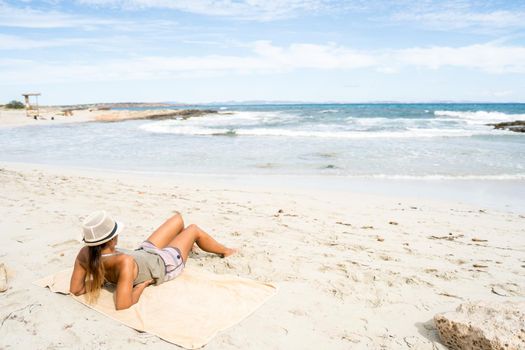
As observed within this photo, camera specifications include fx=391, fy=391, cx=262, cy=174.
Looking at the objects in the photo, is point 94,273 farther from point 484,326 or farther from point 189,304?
point 484,326

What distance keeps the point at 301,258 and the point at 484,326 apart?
6.74ft

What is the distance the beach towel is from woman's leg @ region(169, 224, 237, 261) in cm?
28

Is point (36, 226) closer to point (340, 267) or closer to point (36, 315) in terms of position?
point (36, 315)

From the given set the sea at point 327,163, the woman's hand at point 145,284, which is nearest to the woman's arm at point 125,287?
the woman's hand at point 145,284

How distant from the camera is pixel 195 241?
425cm

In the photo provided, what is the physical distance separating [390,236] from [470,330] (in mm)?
2660

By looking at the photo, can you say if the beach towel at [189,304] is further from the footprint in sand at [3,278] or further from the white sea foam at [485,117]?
the white sea foam at [485,117]

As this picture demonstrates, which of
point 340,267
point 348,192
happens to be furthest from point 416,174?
point 340,267

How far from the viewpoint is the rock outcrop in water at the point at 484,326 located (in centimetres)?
241

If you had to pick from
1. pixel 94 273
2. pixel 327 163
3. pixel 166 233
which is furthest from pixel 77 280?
pixel 327 163

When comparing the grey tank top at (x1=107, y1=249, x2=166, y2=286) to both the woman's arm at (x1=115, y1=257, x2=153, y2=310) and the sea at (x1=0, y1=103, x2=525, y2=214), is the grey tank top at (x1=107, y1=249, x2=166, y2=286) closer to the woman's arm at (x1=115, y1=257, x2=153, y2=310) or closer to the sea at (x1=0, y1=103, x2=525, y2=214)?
the woman's arm at (x1=115, y1=257, x2=153, y2=310)

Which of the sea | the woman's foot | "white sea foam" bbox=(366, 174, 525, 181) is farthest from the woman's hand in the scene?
"white sea foam" bbox=(366, 174, 525, 181)

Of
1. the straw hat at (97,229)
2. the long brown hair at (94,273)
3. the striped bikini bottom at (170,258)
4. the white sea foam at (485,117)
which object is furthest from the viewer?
the white sea foam at (485,117)

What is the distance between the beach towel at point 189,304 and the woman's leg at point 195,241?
277 mm
